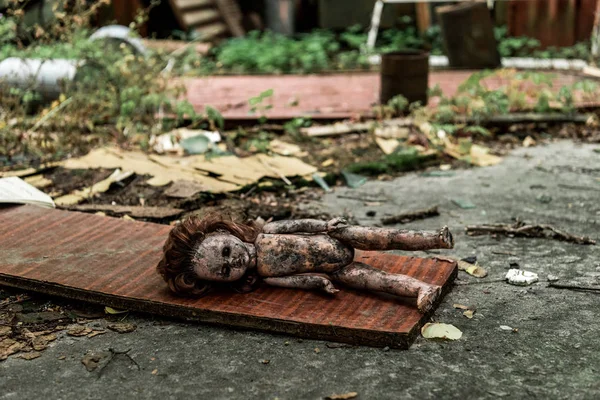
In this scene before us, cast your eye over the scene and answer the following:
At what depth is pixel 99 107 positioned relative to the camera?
22.7 ft

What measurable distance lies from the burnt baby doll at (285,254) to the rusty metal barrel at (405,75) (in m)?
4.12

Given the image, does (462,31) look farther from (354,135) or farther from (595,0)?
(354,135)

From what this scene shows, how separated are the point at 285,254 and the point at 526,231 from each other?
1656mm

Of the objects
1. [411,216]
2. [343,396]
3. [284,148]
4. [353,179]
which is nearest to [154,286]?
[343,396]

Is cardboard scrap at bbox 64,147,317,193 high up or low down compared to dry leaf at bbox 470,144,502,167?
up

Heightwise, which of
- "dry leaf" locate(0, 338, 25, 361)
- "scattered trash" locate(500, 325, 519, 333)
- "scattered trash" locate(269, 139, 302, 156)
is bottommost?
"scattered trash" locate(269, 139, 302, 156)

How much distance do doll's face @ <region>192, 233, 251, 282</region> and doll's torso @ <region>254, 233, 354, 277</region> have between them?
0.13 m

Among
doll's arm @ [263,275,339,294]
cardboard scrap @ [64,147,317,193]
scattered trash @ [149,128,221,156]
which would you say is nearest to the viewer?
doll's arm @ [263,275,339,294]

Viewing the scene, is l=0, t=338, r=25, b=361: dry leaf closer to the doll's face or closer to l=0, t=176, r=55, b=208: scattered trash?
the doll's face

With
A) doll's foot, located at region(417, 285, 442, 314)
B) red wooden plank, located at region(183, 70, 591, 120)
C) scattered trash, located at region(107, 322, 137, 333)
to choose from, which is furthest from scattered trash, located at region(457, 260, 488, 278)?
red wooden plank, located at region(183, 70, 591, 120)

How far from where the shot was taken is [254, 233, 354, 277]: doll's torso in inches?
137

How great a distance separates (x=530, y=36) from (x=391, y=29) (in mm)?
2057

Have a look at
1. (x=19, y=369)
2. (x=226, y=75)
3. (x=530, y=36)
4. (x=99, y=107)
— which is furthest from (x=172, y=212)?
(x=530, y=36)

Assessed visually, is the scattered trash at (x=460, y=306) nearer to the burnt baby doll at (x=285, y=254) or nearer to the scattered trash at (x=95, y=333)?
the burnt baby doll at (x=285, y=254)
